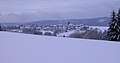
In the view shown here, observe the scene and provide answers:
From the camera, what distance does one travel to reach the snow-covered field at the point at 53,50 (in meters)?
2.29

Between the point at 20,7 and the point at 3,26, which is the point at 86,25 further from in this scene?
the point at 20,7

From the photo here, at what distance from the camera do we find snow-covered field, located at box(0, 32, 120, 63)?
2.29m

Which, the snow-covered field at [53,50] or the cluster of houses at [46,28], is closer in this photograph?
the snow-covered field at [53,50]

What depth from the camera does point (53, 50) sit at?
9.04ft

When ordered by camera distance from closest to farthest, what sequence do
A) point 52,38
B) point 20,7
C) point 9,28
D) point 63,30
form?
1. point 52,38
2. point 63,30
3. point 9,28
4. point 20,7

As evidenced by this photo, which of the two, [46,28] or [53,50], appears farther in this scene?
[46,28]

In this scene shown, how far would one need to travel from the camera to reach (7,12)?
564cm

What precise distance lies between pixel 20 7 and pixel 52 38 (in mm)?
3039

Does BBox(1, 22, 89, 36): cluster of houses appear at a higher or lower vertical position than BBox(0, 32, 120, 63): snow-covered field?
higher

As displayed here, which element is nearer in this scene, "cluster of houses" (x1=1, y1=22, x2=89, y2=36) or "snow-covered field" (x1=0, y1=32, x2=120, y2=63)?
"snow-covered field" (x1=0, y1=32, x2=120, y2=63)

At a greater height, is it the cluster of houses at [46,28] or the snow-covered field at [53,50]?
the cluster of houses at [46,28]

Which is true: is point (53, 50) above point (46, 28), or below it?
below

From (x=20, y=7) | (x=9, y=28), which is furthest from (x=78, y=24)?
(x=20, y=7)

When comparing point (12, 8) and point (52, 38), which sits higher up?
Answer: point (12, 8)
